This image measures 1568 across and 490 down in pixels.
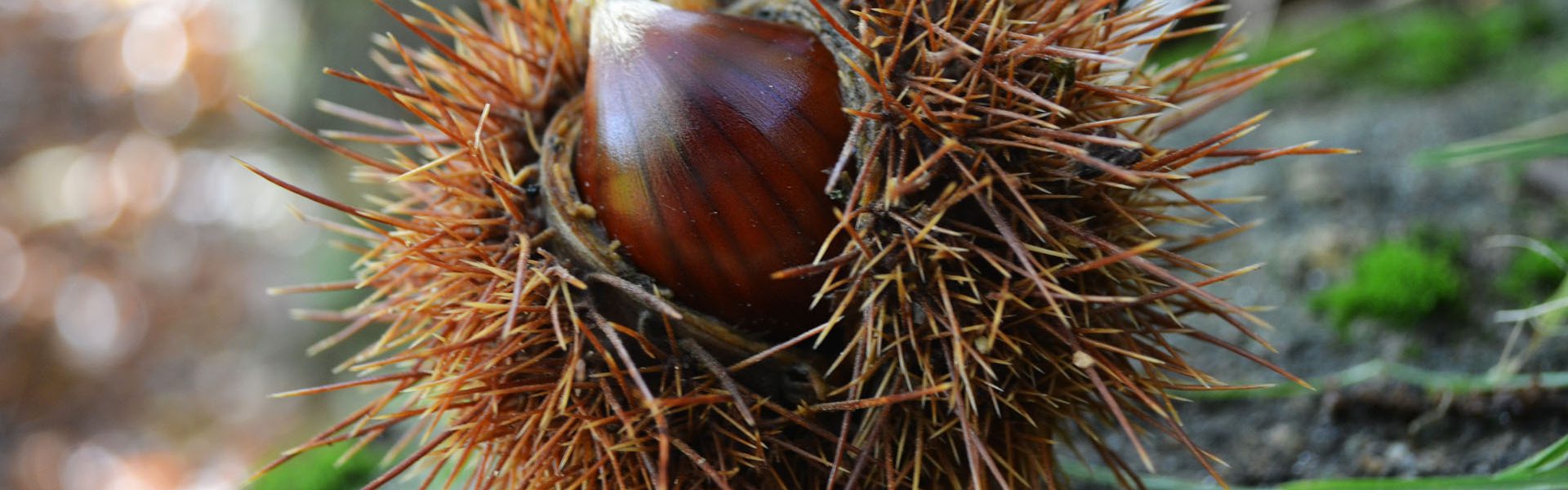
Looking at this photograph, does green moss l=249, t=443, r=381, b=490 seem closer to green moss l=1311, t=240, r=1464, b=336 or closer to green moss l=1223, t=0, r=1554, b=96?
green moss l=1311, t=240, r=1464, b=336

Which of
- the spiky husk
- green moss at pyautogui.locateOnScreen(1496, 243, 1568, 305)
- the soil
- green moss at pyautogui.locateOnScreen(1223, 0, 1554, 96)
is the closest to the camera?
the spiky husk

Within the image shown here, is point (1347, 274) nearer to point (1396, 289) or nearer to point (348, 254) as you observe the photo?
point (1396, 289)

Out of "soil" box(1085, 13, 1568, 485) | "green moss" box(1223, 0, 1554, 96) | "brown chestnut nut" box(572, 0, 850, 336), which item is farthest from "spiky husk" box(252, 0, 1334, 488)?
"green moss" box(1223, 0, 1554, 96)

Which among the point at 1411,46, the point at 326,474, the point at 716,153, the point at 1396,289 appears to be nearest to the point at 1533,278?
the point at 1396,289

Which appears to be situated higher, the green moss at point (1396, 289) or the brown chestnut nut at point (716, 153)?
the brown chestnut nut at point (716, 153)

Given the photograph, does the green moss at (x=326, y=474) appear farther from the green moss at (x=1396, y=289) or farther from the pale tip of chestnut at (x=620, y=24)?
the green moss at (x=1396, y=289)

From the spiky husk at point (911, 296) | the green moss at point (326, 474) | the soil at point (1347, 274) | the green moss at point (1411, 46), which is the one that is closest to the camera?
the spiky husk at point (911, 296)

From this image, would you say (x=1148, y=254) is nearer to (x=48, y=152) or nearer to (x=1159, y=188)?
(x=1159, y=188)

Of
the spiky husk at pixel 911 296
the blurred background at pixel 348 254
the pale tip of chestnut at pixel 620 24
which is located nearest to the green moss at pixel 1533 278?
the blurred background at pixel 348 254
